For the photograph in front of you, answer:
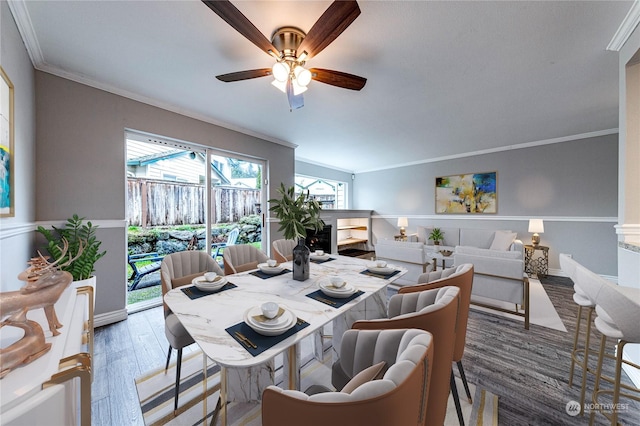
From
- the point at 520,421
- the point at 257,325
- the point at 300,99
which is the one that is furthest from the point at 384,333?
the point at 300,99

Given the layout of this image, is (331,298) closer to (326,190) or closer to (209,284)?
(209,284)

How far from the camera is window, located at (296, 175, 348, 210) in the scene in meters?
5.77

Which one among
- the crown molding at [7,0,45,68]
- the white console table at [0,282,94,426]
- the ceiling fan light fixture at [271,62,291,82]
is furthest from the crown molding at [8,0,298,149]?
the white console table at [0,282,94,426]

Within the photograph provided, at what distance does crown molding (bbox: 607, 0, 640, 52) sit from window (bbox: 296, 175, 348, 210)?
4631 millimetres

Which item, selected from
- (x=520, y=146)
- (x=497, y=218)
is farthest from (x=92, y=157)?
(x=520, y=146)

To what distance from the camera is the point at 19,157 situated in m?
1.67

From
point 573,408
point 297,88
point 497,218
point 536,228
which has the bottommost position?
point 573,408

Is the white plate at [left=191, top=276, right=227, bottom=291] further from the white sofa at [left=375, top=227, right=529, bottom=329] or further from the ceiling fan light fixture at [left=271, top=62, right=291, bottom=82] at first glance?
the white sofa at [left=375, top=227, right=529, bottom=329]

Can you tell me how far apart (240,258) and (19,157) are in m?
1.78

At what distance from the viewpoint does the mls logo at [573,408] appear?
57.2 inches

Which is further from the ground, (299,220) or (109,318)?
(299,220)

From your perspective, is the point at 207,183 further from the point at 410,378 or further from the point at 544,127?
the point at 544,127

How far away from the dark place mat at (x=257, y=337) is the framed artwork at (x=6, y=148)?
5.48 feet

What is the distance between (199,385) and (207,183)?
2.51m
